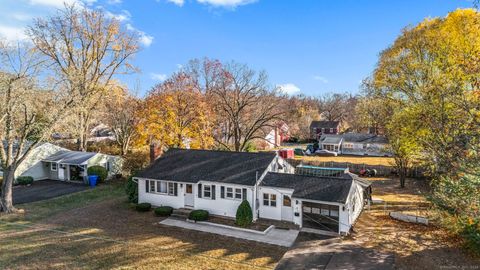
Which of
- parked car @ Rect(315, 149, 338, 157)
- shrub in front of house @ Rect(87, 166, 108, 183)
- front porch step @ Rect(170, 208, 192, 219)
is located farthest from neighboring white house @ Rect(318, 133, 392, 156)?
front porch step @ Rect(170, 208, 192, 219)

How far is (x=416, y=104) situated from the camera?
2219cm

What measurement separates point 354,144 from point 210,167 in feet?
138

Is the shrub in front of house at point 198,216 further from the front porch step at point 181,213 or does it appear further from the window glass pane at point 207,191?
the window glass pane at point 207,191

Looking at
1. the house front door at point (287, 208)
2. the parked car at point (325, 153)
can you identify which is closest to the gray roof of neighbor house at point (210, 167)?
the house front door at point (287, 208)

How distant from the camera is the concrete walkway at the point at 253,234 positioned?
16.9 meters

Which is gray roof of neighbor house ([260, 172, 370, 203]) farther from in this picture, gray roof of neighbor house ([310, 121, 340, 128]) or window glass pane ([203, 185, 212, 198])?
gray roof of neighbor house ([310, 121, 340, 128])

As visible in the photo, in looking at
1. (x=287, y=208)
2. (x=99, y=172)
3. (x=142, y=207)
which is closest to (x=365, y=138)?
(x=287, y=208)

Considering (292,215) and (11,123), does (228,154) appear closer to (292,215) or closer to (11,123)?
(292,215)

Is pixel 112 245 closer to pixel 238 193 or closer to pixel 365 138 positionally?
pixel 238 193

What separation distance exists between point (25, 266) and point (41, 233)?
4.70 metres

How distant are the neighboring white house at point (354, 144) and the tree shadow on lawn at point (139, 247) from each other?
4457 cm

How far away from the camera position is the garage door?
61.0 feet

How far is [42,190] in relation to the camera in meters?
28.6

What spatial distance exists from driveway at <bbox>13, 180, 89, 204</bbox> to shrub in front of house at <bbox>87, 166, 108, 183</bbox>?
1561mm
